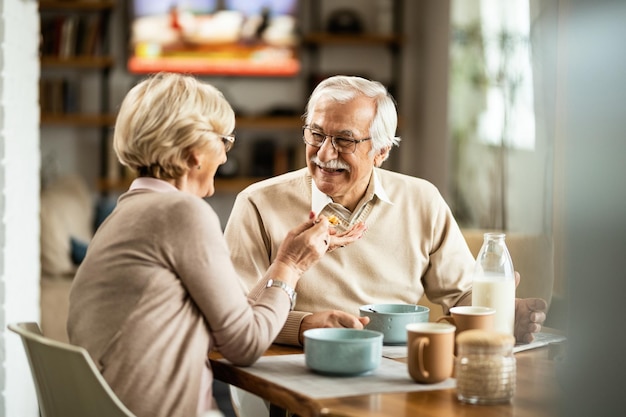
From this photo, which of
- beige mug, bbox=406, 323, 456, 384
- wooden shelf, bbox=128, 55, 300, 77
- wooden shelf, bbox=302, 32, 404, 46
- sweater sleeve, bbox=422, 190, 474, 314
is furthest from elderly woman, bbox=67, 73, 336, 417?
wooden shelf, bbox=302, 32, 404, 46

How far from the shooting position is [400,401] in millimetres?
1296

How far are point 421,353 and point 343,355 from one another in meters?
0.13

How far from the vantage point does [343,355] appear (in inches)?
56.1

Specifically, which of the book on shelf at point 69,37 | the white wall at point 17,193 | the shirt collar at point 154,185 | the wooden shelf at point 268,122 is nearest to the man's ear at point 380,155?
the shirt collar at point 154,185

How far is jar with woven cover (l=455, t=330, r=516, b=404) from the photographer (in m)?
1.27

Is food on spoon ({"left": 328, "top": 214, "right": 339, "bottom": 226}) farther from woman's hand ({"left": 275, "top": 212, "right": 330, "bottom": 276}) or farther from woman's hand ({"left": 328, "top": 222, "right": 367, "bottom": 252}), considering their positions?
woman's hand ({"left": 275, "top": 212, "right": 330, "bottom": 276})

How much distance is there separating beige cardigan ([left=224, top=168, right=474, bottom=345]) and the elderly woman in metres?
0.50

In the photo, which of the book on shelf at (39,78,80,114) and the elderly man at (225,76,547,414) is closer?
the elderly man at (225,76,547,414)

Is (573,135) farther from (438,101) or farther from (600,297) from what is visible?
→ (438,101)

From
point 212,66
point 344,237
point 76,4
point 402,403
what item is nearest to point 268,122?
point 212,66

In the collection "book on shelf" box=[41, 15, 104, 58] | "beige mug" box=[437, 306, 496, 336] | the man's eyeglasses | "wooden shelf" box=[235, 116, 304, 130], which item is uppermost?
"book on shelf" box=[41, 15, 104, 58]

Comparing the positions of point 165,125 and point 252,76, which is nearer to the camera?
point 165,125

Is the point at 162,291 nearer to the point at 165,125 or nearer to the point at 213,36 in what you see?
the point at 165,125

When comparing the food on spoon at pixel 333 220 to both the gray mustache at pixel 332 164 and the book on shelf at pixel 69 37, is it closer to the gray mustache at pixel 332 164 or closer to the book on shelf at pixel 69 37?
the gray mustache at pixel 332 164
